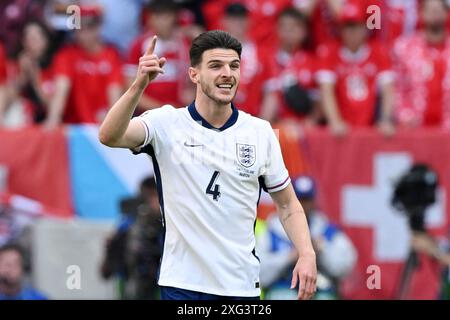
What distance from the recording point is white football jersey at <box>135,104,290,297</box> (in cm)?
747

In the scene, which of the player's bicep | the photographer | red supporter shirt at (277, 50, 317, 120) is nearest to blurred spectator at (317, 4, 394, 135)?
red supporter shirt at (277, 50, 317, 120)

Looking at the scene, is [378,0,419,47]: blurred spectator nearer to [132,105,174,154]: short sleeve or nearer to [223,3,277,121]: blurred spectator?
[223,3,277,121]: blurred spectator

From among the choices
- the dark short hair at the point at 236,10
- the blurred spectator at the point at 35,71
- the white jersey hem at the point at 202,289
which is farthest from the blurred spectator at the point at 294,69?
the white jersey hem at the point at 202,289

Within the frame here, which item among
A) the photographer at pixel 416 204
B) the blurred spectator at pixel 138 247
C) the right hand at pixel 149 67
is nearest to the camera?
the right hand at pixel 149 67

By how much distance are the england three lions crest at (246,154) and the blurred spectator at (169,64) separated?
533 cm

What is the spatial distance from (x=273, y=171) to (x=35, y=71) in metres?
6.23

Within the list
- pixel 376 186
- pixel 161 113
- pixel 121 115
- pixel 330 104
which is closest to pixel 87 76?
pixel 330 104

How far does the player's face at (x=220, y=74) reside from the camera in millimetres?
7418

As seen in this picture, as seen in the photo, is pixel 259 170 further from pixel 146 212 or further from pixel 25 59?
pixel 25 59

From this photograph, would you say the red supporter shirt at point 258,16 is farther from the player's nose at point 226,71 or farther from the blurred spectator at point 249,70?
the player's nose at point 226,71

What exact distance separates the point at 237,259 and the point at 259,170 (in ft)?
1.76

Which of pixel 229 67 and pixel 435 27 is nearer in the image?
pixel 229 67

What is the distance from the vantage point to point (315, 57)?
13.0 meters

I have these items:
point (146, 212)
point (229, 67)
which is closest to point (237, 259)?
point (229, 67)
